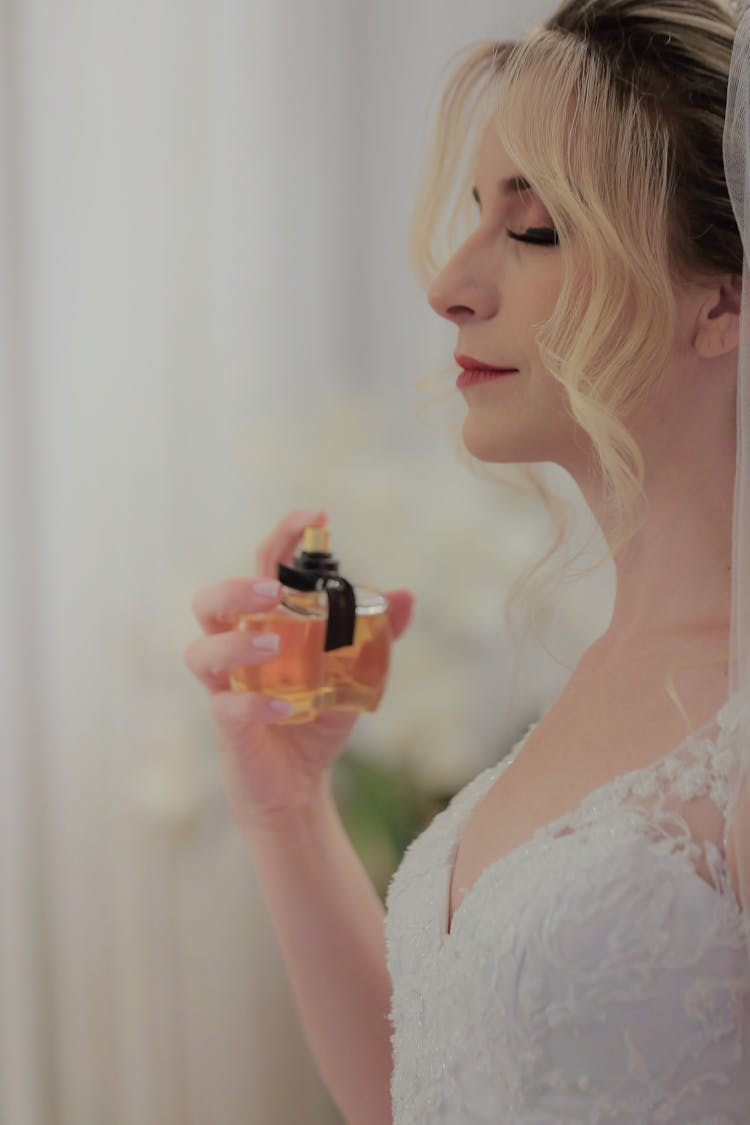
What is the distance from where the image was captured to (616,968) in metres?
0.60

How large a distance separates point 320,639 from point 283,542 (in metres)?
0.13

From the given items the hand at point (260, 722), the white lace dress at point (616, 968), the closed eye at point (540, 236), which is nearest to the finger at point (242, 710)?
the hand at point (260, 722)

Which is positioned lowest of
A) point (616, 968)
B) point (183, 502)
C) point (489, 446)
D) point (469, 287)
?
point (616, 968)

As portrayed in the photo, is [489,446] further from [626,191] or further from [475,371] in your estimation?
[626,191]

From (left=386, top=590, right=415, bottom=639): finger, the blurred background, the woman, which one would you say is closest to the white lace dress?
the woman

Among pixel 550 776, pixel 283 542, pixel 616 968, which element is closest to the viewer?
pixel 616 968

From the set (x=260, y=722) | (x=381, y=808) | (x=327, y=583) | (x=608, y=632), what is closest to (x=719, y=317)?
(x=608, y=632)

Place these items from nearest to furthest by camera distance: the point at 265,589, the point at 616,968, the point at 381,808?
the point at 616,968 → the point at 265,589 → the point at 381,808

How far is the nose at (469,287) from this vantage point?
75cm

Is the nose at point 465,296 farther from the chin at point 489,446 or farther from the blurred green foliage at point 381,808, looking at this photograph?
the blurred green foliage at point 381,808

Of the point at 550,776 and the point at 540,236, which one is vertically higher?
the point at 540,236

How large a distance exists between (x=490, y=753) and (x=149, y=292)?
0.70m

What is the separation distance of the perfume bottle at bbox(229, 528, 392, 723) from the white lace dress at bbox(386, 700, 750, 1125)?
0.25m

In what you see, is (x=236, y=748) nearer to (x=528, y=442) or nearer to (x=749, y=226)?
(x=528, y=442)
